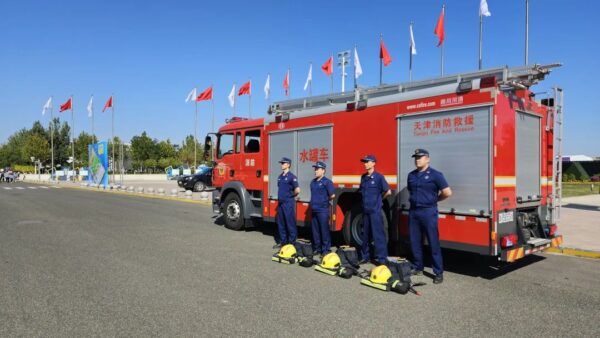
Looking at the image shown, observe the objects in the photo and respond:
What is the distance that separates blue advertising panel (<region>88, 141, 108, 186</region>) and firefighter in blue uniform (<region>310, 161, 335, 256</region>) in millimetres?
26513

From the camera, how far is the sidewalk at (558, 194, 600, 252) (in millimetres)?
8359

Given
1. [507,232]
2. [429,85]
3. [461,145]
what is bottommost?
[507,232]

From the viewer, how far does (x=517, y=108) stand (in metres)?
6.13

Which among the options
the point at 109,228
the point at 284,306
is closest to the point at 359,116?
the point at 284,306

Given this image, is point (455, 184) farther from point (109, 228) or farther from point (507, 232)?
point (109, 228)

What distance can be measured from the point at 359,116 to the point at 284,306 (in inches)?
150

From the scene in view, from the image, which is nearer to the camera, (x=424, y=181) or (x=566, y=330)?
(x=566, y=330)

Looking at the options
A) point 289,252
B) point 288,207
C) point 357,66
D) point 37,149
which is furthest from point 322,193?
point 37,149

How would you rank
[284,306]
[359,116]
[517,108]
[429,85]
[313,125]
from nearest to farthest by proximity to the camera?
[284,306]
[517,108]
[429,85]
[359,116]
[313,125]

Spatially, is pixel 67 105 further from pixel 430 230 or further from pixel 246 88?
pixel 430 230

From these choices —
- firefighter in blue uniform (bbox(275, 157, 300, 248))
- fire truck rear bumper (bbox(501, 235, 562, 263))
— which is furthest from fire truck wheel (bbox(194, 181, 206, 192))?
fire truck rear bumper (bbox(501, 235, 562, 263))

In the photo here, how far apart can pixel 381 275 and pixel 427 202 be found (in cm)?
119

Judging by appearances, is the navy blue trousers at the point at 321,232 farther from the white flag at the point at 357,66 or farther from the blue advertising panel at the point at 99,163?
the blue advertising panel at the point at 99,163

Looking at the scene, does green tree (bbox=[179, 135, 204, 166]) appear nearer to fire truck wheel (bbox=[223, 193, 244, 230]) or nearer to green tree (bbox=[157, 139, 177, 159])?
green tree (bbox=[157, 139, 177, 159])
